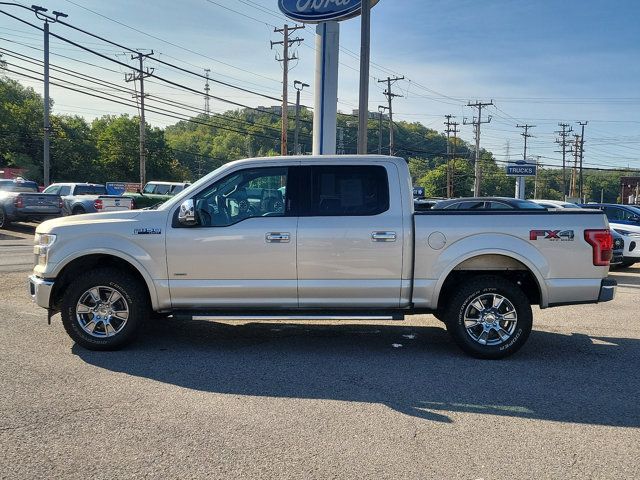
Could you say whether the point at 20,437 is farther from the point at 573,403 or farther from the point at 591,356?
the point at 591,356

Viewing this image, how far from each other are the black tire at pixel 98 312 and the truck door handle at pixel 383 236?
2529 mm

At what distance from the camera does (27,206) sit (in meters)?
19.4

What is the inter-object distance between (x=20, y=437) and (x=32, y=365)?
67.0 inches

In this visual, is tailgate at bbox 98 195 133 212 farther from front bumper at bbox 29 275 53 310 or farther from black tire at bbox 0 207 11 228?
front bumper at bbox 29 275 53 310

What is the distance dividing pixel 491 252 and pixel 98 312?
4.18 metres

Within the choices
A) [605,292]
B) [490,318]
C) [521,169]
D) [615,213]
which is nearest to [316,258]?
[490,318]

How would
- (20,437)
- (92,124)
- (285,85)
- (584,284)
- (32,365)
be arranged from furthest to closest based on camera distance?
(92,124)
(285,85)
(584,284)
(32,365)
(20,437)

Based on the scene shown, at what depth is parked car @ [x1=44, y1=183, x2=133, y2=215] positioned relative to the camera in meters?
18.6

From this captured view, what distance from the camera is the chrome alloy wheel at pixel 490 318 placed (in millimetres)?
5754

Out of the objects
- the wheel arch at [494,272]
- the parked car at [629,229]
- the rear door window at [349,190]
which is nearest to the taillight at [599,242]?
the wheel arch at [494,272]

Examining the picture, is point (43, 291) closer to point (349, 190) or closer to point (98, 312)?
point (98, 312)

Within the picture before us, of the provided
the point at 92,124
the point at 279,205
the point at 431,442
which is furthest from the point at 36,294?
the point at 92,124

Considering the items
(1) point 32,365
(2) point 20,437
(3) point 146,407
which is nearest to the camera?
(2) point 20,437

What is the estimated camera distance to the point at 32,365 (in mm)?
5309
